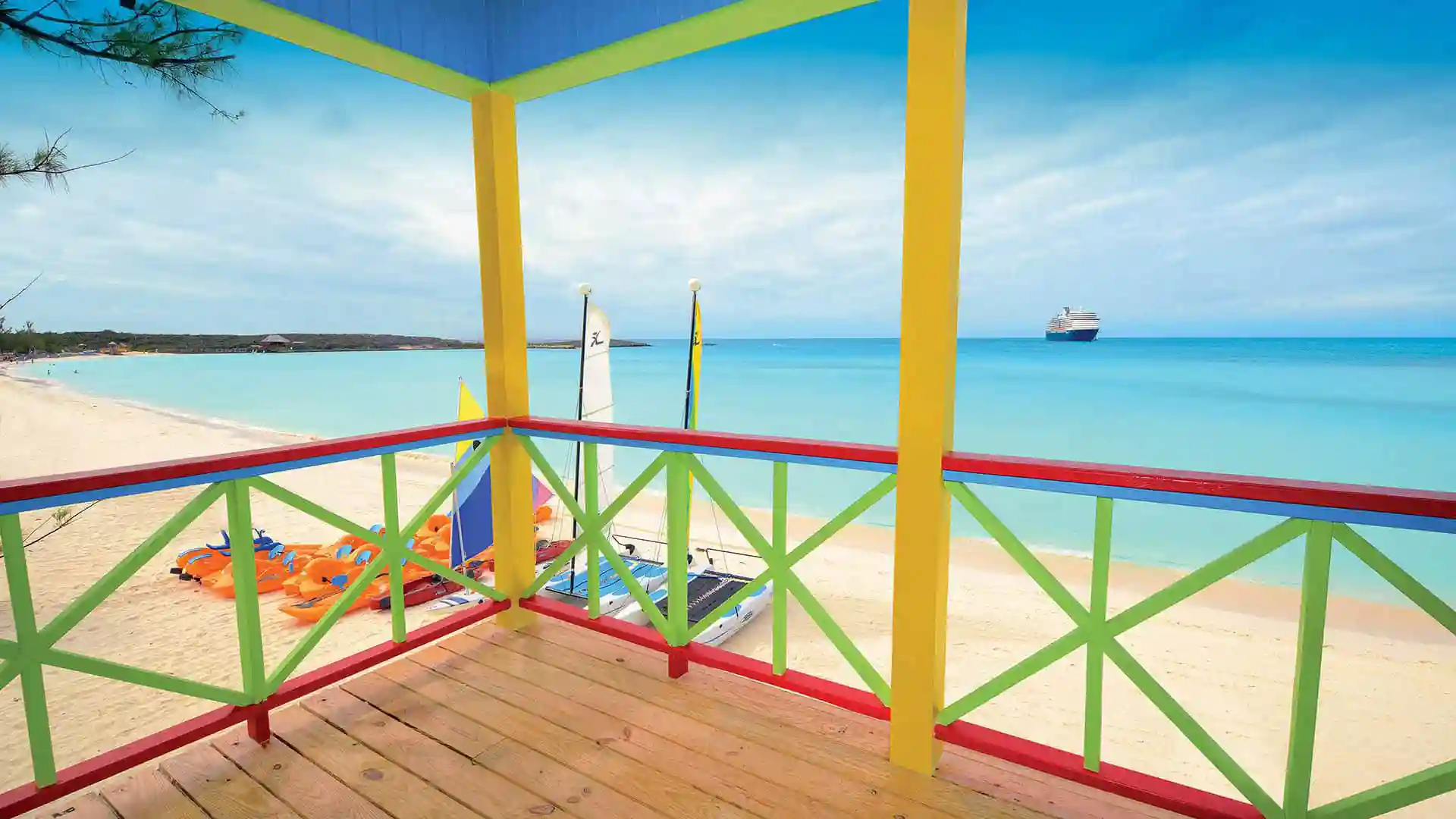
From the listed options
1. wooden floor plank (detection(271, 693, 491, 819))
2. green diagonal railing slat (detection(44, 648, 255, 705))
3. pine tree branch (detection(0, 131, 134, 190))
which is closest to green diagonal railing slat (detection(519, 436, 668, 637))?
wooden floor plank (detection(271, 693, 491, 819))

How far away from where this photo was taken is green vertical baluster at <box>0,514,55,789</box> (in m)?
1.30

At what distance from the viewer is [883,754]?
1.65 meters

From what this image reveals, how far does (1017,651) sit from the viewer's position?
5820 mm

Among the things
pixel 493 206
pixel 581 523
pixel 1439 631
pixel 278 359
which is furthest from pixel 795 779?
pixel 278 359

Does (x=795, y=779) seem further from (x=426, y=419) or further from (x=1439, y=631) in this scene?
(x=426, y=419)

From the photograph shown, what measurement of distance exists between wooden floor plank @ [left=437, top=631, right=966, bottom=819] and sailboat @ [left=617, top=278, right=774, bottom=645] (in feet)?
11.6

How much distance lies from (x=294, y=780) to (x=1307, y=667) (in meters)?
2.51

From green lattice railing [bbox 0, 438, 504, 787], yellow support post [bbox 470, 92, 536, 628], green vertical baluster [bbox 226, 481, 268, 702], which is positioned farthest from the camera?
yellow support post [bbox 470, 92, 536, 628]

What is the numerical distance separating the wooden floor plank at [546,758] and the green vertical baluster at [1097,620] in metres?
1.09

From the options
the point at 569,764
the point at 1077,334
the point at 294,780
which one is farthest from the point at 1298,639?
the point at 1077,334

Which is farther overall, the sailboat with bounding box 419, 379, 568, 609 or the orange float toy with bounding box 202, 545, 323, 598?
the orange float toy with bounding box 202, 545, 323, 598

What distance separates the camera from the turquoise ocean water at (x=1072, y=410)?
11.6m

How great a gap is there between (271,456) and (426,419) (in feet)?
94.9

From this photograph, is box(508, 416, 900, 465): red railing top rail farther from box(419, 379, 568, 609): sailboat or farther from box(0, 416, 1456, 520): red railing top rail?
box(419, 379, 568, 609): sailboat
